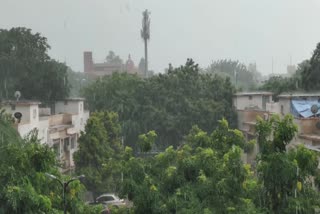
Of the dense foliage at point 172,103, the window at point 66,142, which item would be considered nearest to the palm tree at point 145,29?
the dense foliage at point 172,103

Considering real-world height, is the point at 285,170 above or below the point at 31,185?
above

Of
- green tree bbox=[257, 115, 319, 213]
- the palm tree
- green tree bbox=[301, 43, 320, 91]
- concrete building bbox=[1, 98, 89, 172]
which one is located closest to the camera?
green tree bbox=[257, 115, 319, 213]

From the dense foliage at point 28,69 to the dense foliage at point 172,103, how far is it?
5303 millimetres

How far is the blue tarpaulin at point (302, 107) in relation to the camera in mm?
28178

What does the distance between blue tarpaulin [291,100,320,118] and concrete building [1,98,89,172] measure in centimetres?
1134

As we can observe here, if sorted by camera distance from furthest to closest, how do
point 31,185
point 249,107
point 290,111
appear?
point 249,107 → point 290,111 → point 31,185

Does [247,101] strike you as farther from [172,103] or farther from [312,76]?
[172,103]

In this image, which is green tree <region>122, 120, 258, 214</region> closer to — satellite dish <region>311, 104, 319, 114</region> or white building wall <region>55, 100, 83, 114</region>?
satellite dish <region>311, 104, 319, 114</region>

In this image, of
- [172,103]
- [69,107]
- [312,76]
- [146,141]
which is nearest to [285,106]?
[312,76]

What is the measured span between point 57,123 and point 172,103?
10.1 m

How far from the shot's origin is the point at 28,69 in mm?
43219

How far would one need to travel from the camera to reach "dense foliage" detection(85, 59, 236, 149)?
143 ft

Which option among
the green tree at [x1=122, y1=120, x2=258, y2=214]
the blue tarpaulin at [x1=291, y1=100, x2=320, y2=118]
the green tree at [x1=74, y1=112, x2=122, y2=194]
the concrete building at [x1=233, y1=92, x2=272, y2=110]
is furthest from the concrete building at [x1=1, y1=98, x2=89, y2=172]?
the blue tarpaulin at [x1=291, y1=100, x2=320, y2=118]

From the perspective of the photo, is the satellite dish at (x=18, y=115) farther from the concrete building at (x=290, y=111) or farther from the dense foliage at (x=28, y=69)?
the dense foliage at (x=28, y=69)
